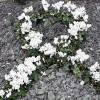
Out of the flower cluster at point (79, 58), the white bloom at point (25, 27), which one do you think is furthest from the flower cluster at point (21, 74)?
the white bloom at point (25, 27)

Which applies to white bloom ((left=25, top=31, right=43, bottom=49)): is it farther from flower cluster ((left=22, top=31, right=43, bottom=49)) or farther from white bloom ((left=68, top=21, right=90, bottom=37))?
white bloom ((left=68, top=21, right=90, bottom=37))

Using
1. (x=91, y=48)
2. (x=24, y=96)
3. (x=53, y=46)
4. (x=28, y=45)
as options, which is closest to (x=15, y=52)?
(x=28, y=45)

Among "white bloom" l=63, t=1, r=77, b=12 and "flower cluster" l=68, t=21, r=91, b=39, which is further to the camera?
"white bloom" l=63, t=1, r=77, b=12

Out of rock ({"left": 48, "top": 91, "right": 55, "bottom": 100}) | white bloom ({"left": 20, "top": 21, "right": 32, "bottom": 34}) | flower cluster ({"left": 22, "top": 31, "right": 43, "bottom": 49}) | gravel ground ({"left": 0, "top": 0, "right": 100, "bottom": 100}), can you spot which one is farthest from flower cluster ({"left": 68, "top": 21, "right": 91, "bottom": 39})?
rock ({"left": 48, "top": 91, "right": 55, "bottom": 100})

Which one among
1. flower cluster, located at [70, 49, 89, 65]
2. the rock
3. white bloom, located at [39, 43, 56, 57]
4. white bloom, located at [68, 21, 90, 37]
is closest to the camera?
the rock

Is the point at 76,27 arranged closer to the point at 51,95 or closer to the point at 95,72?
the point at 95,72

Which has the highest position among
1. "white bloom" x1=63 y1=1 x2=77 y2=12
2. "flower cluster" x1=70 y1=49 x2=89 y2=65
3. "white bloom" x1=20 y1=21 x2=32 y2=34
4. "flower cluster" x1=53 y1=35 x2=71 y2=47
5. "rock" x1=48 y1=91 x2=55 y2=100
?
"white bloom" x1=63 y1=1 x2=77 y2=12

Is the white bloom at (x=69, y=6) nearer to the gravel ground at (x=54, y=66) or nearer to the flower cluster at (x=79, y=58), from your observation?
the gravel ground at (x=54, y=66)

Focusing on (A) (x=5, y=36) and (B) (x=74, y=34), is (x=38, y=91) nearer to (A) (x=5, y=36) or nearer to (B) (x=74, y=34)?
(B) (x=74, y=34)

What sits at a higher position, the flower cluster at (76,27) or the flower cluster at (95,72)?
the flower cluster at (76,27)

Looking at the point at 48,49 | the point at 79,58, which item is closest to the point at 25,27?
the point at 48,49
